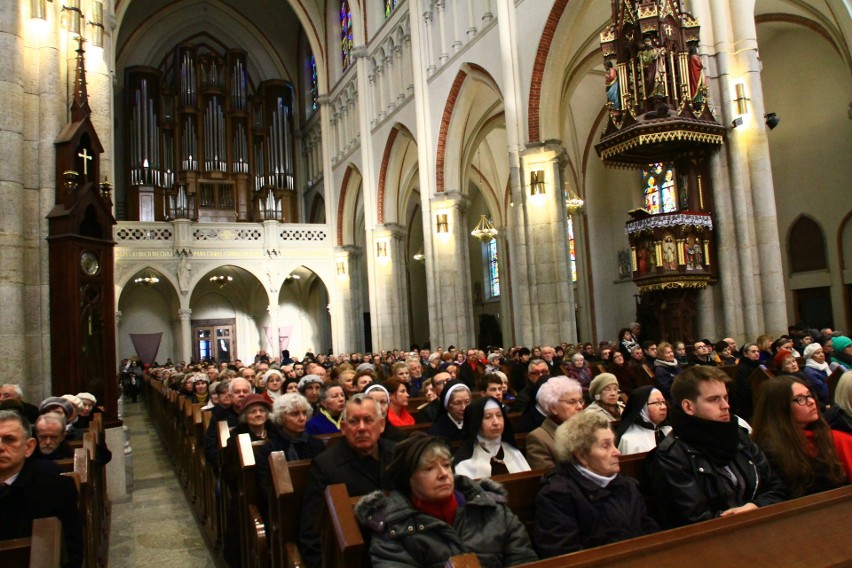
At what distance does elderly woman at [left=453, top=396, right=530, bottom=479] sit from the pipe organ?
77.6ft

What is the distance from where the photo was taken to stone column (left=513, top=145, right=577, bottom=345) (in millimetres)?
13359

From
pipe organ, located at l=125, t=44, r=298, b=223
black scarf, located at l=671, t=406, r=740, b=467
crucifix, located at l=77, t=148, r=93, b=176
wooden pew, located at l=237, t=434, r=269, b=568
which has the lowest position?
wooden pew, located at l=237, t=434, r=269, b=568

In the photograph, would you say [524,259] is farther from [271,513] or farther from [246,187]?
[246,187]

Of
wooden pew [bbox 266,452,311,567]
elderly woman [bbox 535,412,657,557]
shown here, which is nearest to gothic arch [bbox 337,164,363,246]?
wooden pew [bbox 266,452,311,567]

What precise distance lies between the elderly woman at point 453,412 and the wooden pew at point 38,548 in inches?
99.4

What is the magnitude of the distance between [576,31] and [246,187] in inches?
659

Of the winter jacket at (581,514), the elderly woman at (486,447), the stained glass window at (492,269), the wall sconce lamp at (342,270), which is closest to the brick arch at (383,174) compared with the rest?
the wall sconce lamp at (342,270)

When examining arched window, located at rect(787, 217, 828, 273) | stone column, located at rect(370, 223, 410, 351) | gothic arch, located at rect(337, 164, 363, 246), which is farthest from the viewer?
gothic arch, located at rect(337, 164, 363, 246)

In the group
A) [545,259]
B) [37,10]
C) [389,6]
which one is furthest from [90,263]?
[389,6]

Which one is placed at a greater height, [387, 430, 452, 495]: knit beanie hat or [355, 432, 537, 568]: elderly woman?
[387, 430, 452, 495]: knit beanie hat

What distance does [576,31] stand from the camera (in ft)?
43.9

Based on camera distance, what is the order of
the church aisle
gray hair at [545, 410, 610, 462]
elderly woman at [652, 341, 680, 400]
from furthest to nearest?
elderly woman at [652, 341, 680, 400] → the church aisle → gray hair at [545, 410, 610, 462]

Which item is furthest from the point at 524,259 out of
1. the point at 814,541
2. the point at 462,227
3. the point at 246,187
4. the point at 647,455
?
the point at 246,187

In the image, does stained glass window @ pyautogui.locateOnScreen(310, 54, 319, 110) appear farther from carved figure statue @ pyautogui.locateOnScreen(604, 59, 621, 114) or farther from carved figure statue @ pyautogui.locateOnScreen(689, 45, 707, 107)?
carved figure statue @ pyautogui.locateOnScreen(689, 45, 707, 107)
